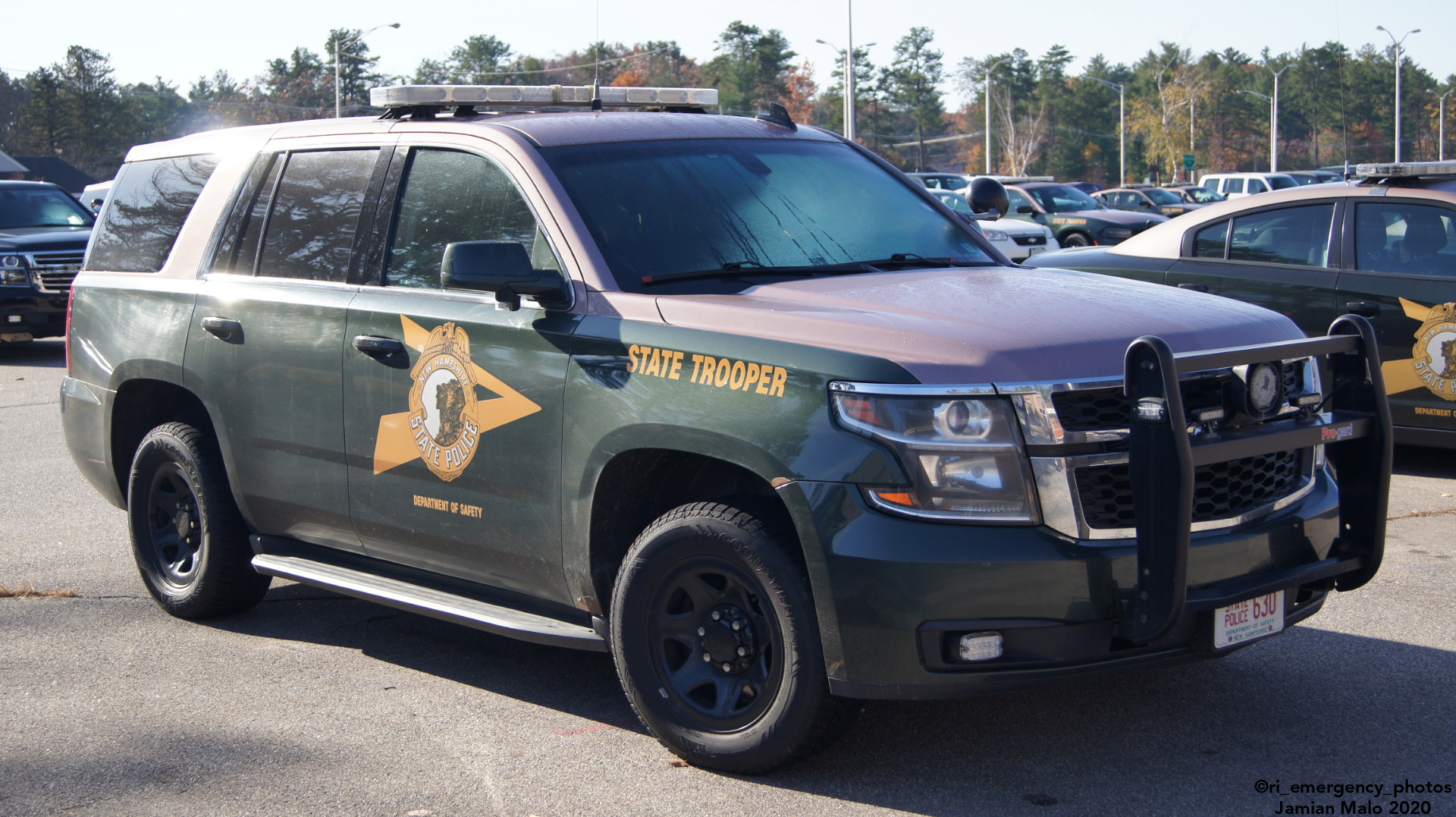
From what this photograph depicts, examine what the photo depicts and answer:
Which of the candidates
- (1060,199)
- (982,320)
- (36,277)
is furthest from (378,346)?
(1060,199)

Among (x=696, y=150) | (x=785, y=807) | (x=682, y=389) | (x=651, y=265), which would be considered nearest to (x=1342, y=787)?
(x=785, y=807)

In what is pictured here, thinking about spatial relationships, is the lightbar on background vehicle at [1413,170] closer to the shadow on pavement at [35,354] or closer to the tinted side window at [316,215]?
the tinted side window at [316,215]

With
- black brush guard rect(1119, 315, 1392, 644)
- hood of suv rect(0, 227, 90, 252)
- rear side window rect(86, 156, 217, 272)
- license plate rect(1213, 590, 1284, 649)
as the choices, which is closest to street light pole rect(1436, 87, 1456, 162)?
hood of suv rect(0, 227, 90, 252)

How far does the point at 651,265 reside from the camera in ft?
13.6

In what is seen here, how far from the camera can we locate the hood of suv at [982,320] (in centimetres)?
337

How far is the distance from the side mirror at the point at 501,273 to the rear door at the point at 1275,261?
483 cm

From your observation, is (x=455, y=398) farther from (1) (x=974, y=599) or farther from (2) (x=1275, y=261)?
(2) (x=1275, y=261)

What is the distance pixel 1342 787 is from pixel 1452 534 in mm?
3377

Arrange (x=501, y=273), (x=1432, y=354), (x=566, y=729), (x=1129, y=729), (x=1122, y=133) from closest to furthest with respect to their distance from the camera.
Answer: (x=501, y=273)
(x=1129, y=729)
(x=566, y=729)
(x=1432, y=354)
(x=1122, y=133)

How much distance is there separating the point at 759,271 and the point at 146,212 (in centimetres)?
295

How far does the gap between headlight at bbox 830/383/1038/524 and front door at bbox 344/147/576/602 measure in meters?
1.14

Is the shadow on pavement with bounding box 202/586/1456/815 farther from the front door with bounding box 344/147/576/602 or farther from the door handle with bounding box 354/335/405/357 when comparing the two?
the door handle with bounding box 354/335/405/357

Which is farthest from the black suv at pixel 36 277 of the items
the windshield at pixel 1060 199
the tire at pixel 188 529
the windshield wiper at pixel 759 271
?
the windshield at pixel 1060 199

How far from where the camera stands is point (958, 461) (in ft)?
10.9
